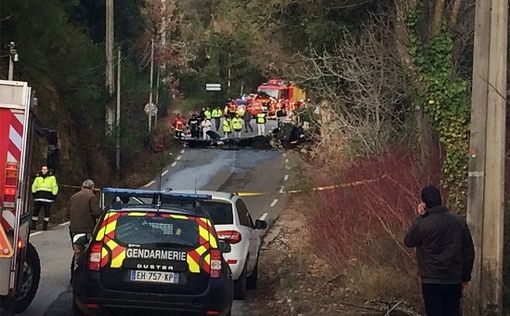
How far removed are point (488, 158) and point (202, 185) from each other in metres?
28.9

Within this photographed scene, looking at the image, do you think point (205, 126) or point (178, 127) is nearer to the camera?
point (178, 127)

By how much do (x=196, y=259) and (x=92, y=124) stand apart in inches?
1206

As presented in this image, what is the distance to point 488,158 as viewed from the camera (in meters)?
10.5

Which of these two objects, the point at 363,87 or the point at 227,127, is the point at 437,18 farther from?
the point at 227,127

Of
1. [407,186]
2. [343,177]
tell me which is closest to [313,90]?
[343,177]

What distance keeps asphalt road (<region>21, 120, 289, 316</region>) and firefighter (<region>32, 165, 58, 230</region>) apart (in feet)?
1.59

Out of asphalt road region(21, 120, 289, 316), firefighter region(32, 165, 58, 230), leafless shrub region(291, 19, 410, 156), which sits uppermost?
leafless shrub region(291, 19, 410, 156)

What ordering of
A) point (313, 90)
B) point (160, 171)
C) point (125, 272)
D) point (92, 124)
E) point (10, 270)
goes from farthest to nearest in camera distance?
point (160, 171) → point (92, 124) → point (313, 90) → point (125, 272) → point (10, 270)

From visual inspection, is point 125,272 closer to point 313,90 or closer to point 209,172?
point 313,90

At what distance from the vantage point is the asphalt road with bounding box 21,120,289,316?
14255 mm

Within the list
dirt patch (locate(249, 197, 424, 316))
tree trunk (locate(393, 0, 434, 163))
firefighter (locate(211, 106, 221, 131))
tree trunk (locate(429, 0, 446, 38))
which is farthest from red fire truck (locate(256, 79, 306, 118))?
dirt patch (locate(249, 197, 424, 316))

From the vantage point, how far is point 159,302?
10.8m

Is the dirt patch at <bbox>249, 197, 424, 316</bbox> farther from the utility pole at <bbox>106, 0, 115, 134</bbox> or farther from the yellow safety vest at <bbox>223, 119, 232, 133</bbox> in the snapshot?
the yellow safety vest at <bbox>223, 119, 232, 133</bbox>

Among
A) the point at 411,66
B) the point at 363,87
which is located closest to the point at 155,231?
the point at 411,66
